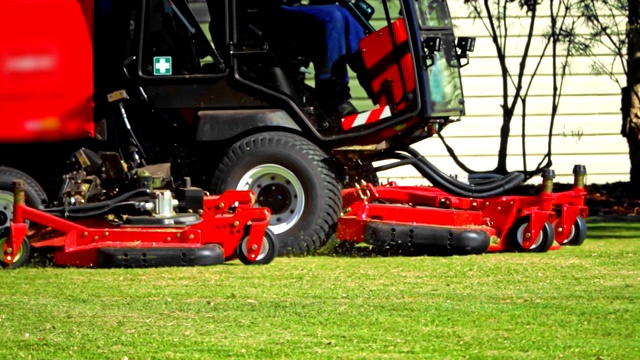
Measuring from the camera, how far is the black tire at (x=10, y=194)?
408 inches

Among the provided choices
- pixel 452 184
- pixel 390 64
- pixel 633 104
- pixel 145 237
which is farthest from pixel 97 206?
pixel 633 104

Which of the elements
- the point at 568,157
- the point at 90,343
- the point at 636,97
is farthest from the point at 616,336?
the point at 568,157

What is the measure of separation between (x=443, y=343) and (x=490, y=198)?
4.49m

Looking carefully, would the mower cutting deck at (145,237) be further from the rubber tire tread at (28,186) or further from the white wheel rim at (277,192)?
the white wheel rim at (277,192)

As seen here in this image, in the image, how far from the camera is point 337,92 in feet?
35.9

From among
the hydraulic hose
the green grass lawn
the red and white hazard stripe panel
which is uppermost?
the red and white hazard stripe panel

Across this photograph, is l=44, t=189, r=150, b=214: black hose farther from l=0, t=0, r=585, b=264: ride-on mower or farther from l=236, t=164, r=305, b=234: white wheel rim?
l=236, t=164, r=305, b=234: white wheel rim

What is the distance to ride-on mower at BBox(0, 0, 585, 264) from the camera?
417 inches

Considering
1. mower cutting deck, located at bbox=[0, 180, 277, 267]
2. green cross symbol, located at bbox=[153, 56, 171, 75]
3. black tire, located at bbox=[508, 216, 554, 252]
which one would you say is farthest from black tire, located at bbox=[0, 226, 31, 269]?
black tire, located at bbox=[508, 216, 554, 252]

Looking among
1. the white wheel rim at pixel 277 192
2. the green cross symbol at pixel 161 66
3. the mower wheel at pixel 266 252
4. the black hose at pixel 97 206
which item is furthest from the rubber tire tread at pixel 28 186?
the mower wheel at pixel 266 252

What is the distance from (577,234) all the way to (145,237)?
12.5 feet

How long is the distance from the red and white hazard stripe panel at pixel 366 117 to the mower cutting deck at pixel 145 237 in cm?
147

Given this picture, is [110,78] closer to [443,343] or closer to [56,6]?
[56,6]

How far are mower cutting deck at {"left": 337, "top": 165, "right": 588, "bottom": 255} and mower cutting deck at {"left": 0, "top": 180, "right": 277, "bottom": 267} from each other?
1.02 m
